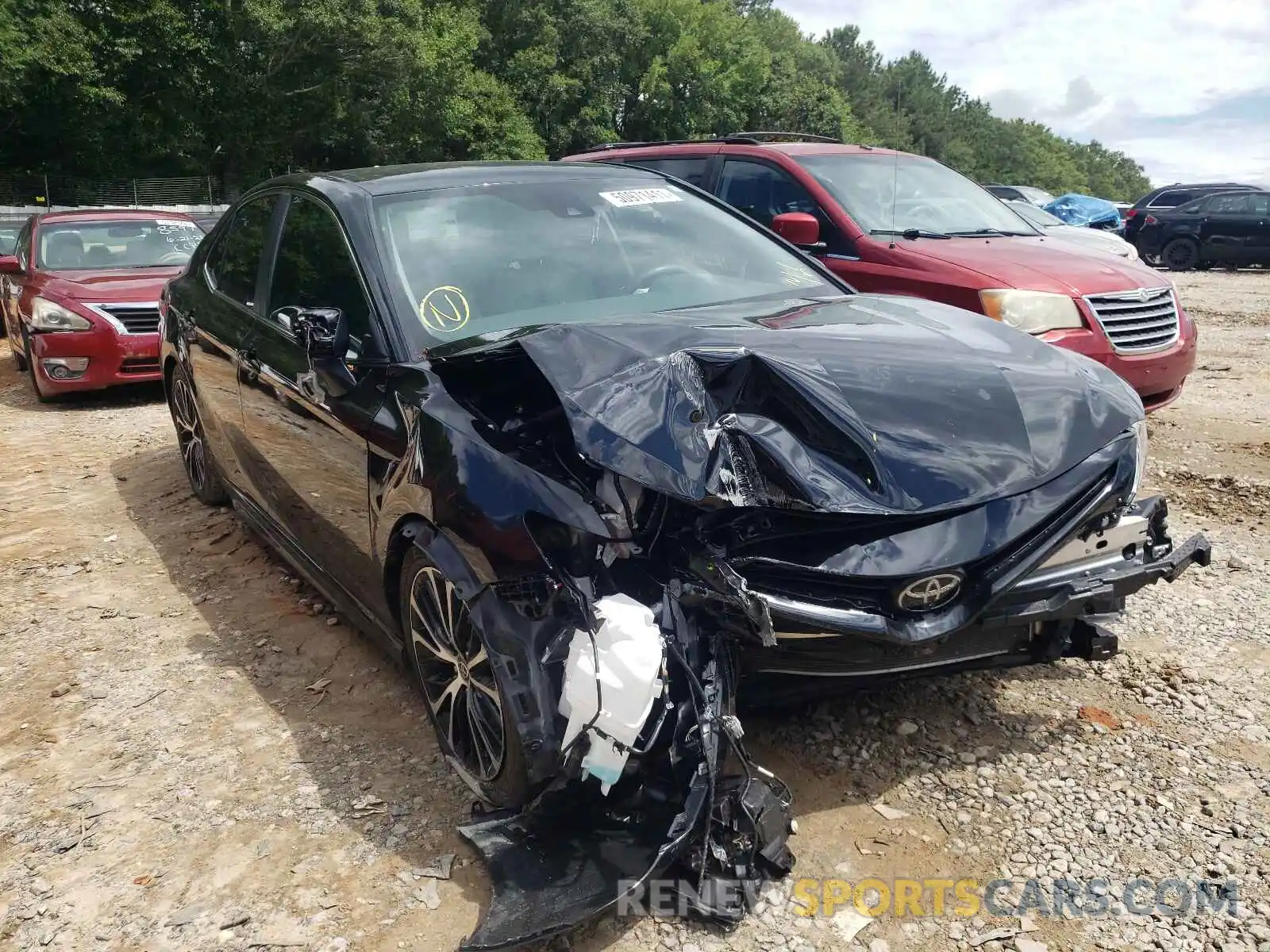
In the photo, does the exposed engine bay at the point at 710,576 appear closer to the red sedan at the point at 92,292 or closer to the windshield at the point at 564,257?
the windshield at the point at 564,257

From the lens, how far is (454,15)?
40000mm

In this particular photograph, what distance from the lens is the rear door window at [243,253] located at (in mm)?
4316

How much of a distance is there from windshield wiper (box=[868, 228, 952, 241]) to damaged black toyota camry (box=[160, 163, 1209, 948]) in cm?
306

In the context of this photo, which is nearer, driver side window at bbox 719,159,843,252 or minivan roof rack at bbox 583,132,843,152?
driver side window at bbox 719,159,843,252

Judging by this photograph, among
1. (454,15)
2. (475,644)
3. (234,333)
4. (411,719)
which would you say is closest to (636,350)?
(475,644)

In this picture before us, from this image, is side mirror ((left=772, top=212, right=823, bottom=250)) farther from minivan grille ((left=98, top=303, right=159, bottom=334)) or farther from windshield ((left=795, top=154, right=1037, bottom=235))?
minivan grille ((left=98, top=303, right=159, bottom=334))

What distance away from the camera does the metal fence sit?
28531mm

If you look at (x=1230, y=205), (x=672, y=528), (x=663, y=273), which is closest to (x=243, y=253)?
(x=663, y=273)

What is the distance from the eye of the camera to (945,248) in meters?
6.06

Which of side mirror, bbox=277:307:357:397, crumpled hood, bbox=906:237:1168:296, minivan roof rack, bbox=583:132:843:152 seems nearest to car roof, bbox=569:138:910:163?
minivan roof rack, bbox=583:132:843:152

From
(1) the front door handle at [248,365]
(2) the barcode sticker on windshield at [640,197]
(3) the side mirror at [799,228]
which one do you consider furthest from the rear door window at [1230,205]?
(1) the front door handle at [248,365]

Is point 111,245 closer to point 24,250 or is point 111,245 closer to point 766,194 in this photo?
point 24,250

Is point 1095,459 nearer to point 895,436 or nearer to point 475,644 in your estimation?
point 895,436

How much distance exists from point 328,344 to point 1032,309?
3941 mm
